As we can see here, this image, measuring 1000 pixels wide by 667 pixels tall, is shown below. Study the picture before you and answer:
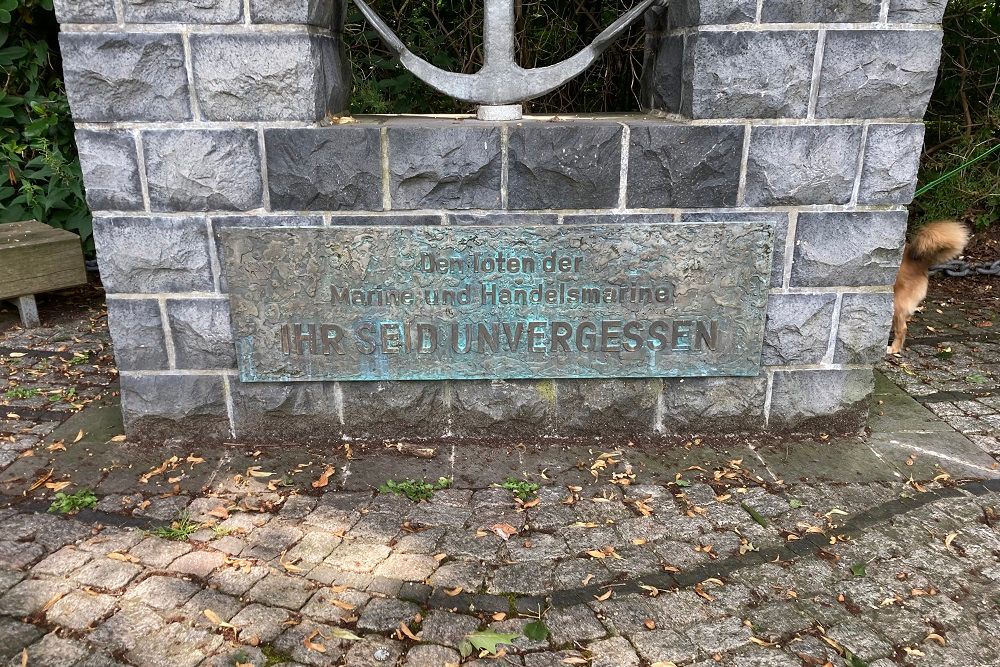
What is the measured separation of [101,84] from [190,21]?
0.38 m

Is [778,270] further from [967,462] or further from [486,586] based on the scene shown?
[486,586]

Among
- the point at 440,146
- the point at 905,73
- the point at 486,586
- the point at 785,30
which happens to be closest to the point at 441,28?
the point at 440,146

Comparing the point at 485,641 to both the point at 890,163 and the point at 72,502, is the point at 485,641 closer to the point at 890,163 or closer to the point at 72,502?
the point at 72,502

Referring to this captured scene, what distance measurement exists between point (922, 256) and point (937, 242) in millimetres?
101

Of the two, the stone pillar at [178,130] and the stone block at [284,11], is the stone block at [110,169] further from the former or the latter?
the stone block at [284,11]

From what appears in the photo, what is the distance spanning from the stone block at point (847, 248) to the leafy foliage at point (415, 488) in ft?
5.11

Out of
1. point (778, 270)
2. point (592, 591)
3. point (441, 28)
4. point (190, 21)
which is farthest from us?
point (441, 28)

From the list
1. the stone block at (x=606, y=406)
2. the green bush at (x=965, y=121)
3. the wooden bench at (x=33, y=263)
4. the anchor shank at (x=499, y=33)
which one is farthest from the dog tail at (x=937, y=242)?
the wooden bench at (x=33, y=263)

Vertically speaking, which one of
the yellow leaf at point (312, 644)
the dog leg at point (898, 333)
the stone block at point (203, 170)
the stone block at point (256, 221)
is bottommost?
the yellow leaf at point (312, 644)

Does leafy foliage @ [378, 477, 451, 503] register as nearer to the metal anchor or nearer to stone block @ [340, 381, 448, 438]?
stone block @ [340, 381, 448, 438]

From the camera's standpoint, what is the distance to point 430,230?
9.18 feet

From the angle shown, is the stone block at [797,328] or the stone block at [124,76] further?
the stone block at [797,328]

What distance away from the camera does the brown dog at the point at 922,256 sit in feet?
12.4

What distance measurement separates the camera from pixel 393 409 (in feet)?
10.0
